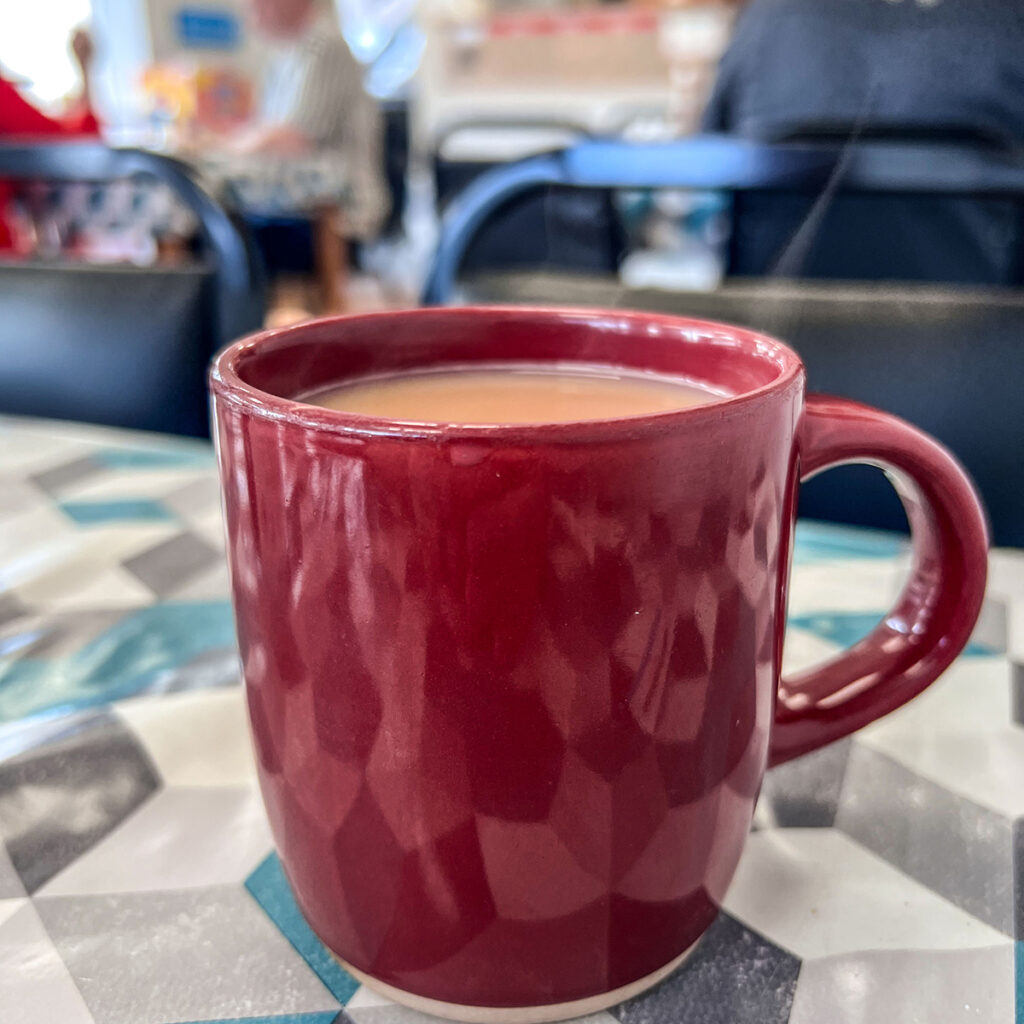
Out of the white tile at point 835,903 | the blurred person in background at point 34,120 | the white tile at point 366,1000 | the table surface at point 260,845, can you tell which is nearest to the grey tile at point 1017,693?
the table surface at point 260,845

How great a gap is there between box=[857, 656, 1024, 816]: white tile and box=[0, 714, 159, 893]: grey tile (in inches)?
9.9

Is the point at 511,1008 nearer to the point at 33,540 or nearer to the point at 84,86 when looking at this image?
the point at 33,540

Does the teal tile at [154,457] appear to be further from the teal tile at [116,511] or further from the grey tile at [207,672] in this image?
the grey tile at [207,672]

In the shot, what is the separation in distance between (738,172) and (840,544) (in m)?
0.30

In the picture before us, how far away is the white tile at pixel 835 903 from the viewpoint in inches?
9.7

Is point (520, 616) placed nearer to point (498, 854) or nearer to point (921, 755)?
point (498, 854)

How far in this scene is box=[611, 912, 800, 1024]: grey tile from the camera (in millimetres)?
220

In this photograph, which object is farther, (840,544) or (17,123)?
(17,123)

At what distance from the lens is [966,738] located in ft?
1.09

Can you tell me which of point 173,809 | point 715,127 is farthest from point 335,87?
point 173,809

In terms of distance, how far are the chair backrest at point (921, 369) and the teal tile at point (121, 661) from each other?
356 mm

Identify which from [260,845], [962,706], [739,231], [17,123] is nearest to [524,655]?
[260,845]

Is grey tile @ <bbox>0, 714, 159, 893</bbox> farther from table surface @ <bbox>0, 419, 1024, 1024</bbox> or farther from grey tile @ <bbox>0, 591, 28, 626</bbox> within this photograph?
grey tile @ <bbox>0, 591, 28, 626</bbox>

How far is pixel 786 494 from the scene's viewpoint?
204mm
